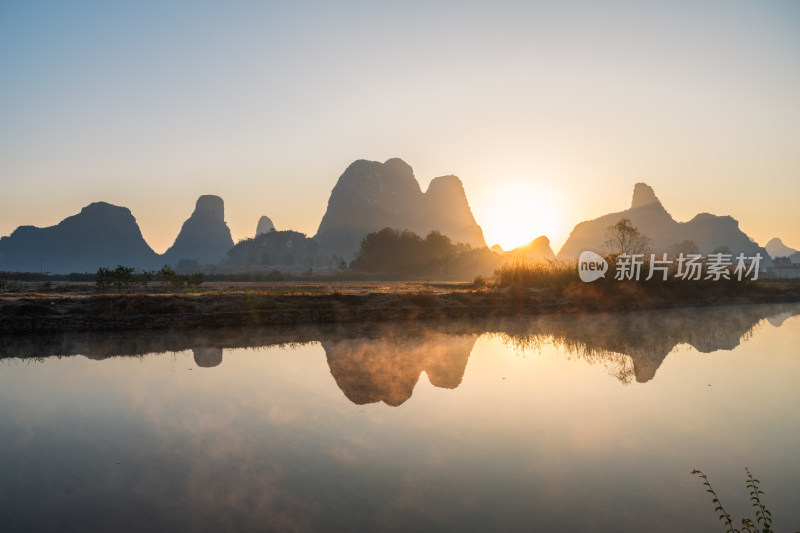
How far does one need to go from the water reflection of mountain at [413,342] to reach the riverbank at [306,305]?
908 mm

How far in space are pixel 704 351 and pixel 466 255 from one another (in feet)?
244

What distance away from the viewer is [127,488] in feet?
15.3

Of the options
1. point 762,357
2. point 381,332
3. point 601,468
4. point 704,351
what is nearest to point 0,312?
point 381,332

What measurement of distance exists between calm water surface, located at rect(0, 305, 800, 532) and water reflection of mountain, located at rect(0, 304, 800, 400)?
13 centimetres

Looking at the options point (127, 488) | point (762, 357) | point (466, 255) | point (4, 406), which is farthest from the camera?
point (466, 255)

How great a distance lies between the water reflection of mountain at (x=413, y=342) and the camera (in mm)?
9344

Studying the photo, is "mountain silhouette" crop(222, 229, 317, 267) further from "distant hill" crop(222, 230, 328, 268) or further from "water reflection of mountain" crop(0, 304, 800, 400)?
"water reflection of mountain" crop(0, 304, 800, 400)

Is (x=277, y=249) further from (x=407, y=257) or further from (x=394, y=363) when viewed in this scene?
(x=394, y=363)

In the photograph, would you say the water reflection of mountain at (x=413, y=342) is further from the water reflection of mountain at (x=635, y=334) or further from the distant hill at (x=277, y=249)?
the distant hill at (x=277, y=249)

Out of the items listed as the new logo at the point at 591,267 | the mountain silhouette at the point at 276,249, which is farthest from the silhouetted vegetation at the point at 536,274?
the mountain silhouette at the point at 276,249

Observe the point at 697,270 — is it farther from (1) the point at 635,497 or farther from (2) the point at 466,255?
(2) the point at 466,255

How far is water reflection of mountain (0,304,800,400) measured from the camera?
9344 millimetres

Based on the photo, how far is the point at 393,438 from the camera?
591cm

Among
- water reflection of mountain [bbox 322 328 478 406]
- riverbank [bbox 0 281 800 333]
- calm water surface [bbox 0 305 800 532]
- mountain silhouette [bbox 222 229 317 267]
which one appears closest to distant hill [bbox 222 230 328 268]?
mountain silhouette [bbox 222 229 317 267]
